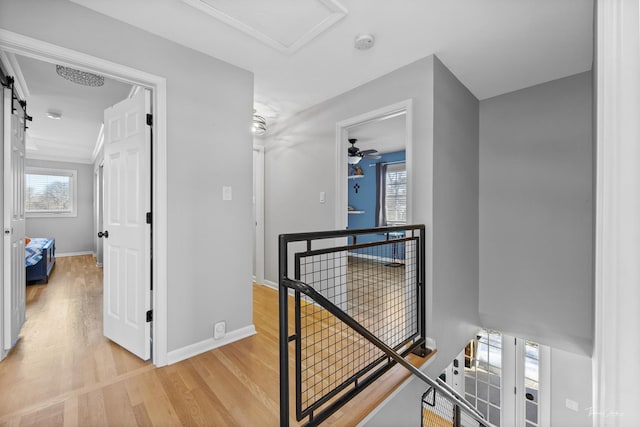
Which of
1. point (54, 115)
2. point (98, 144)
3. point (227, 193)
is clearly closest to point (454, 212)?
point (227, 193)

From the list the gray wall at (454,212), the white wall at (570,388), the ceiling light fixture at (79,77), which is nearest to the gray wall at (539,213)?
the gray wall at (454,212)

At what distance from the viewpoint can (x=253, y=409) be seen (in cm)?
165

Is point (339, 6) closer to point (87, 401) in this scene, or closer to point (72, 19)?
point (72, 19)

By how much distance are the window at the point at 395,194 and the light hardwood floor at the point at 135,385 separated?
4545 millimetres

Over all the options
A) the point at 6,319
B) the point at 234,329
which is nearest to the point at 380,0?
the point at 234,329

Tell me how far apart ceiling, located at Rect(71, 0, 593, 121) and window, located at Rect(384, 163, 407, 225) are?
11.8 ft

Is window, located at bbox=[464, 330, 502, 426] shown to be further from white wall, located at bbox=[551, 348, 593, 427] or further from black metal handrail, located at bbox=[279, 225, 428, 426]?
black metal handrail, located at bbox=[279, 225, 428, 426]

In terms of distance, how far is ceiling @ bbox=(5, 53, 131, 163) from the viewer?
8.92 ft

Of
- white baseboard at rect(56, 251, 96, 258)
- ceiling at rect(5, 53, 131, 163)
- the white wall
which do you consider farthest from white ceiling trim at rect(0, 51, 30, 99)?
the white wall

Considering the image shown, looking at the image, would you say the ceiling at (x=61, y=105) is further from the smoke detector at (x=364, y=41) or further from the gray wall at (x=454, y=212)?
the gray wall at (x=454, y=212)

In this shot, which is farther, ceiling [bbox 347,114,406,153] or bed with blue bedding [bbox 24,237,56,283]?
ceiling [bbox 347,114,406,153]

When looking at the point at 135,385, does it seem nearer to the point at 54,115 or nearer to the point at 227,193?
the point at 227,193

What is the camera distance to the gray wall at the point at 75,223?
254 inches

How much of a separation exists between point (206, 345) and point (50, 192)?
7076 millimetres
